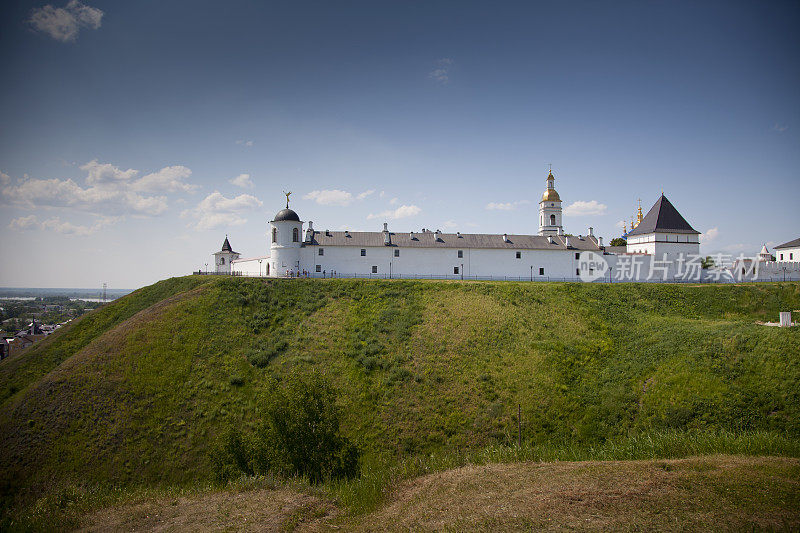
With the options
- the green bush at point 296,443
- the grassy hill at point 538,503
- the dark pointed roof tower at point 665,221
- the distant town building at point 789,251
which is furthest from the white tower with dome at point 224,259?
the distant town building at point 789,251

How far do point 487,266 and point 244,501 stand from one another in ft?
122

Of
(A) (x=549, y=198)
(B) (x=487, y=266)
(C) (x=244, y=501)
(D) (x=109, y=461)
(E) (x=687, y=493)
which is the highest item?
(A) (x=549, y=198)

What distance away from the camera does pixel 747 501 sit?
34.6ft

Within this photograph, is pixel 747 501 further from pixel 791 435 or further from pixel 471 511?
pixel 791 435

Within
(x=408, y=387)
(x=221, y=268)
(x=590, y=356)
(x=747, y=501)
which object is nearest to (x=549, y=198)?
(x=590, y=356)

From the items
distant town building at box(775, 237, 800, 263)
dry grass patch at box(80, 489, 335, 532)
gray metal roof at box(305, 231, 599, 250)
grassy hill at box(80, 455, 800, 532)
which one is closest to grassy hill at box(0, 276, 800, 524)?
grassy hill at box(80, 455, 800, 532)

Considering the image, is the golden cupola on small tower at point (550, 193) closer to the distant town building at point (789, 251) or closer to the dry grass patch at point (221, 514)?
the distant town building at point (789, 251)

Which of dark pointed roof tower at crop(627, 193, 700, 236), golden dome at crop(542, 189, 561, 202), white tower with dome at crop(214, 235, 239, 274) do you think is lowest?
white tower with dome at crop(214, 235, 239, 274)

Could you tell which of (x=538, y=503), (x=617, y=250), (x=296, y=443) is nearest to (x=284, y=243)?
(x=296, y=443)

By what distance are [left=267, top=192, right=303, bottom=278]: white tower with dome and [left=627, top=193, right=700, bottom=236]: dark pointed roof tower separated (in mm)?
41411

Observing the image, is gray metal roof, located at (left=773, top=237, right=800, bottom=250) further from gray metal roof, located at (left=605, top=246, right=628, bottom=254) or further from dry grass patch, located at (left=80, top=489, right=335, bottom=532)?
dry grass patch, located at (left=80, top=489, right=335, bottom=532)

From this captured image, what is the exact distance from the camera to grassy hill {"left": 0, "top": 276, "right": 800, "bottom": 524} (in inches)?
866

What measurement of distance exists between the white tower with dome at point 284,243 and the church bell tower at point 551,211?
3187 cm

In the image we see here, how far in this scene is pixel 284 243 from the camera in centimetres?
4369
